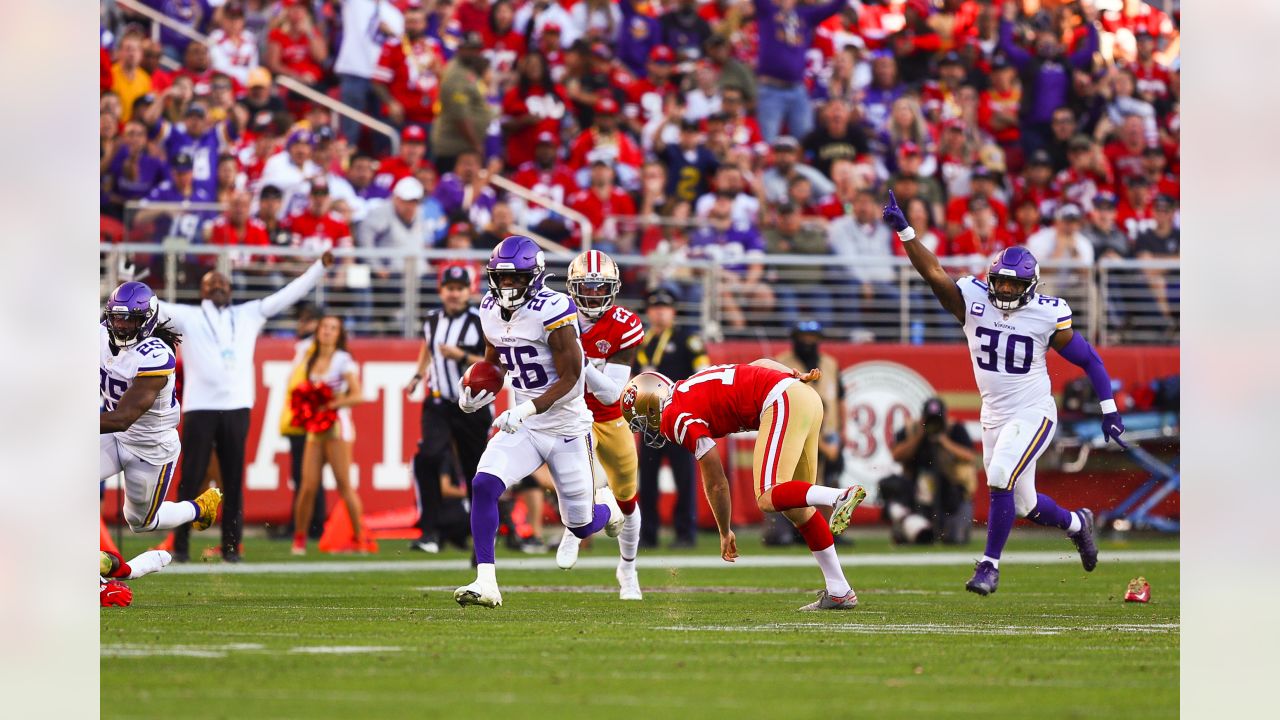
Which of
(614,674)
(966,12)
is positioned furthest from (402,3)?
(614,674)

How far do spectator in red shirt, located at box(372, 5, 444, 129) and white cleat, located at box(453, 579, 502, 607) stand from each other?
10750 mm

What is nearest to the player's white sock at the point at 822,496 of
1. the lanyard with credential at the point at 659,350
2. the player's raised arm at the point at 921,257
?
the player's raised arm at the point at 921,257

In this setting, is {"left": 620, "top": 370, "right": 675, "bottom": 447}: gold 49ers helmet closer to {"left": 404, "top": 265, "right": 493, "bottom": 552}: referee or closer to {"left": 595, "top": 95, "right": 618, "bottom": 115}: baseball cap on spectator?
{"left": 404, "top": 265, "right": 493, "bottom": 552}: referee

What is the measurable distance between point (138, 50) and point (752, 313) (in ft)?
20.9

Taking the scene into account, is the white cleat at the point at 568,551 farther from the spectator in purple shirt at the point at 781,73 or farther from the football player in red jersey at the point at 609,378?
the spectator in purple shirt at the point at 781,73

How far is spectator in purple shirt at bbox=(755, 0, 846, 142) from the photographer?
19.7 meters

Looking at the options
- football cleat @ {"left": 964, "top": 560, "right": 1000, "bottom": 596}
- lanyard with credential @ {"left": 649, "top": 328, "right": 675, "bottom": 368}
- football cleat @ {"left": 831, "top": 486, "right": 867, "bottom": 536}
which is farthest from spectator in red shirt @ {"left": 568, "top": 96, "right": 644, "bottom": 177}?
football cleat @ {"left": 831, "top": 486, "right": 867, "bottom": 536}

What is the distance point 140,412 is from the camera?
9.45 meters

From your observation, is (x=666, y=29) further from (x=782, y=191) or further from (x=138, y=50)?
(x=138, y=50)

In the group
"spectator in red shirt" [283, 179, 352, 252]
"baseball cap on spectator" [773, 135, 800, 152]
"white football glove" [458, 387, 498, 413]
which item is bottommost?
"white football glove" [458, 387, 498, 413]

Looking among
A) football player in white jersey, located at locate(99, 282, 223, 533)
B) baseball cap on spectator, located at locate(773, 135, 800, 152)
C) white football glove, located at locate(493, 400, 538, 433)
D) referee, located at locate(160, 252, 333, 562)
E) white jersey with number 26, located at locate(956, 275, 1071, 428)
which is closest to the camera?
white football glove, located at locate(493, 400, 538, 433)

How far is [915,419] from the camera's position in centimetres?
1678

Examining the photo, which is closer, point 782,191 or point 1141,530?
point 1141,530

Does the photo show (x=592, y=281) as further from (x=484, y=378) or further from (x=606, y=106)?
(x=606, y=106)
